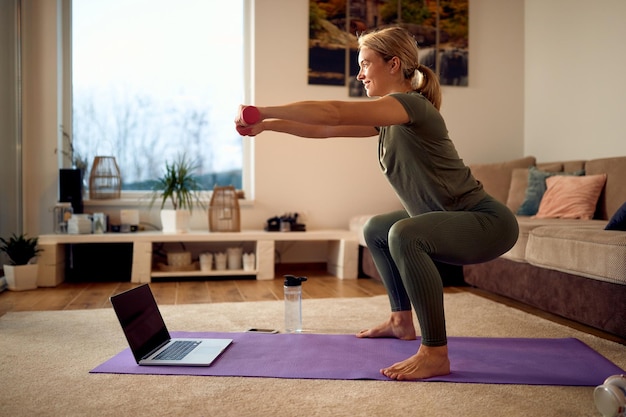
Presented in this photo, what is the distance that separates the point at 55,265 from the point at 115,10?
6.92 feet

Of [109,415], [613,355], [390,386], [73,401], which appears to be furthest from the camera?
[613,355]

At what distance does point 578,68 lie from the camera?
4480 millimetres

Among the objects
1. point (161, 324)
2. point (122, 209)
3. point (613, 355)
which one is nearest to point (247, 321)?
point (161, 324)

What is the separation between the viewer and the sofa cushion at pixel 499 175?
4.69 m

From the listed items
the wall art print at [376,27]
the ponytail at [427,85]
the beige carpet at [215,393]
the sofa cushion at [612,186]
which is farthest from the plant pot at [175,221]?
the sofa cushion at [612,186]

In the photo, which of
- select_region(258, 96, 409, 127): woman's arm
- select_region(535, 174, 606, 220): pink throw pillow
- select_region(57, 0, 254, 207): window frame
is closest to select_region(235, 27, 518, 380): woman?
select_region(258, 96, 409, 127): woman's arm

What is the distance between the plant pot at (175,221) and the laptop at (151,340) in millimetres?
2084

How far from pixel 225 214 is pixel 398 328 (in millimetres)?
2354

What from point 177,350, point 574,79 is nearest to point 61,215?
point 177,350

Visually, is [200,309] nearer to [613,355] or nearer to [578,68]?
[613,355]

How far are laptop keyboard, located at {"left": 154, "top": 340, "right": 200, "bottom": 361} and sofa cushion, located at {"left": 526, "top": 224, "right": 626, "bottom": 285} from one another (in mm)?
1591

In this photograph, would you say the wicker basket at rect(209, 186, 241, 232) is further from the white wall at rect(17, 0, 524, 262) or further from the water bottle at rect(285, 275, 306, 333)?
the water bottle at rect(285, 275, 306, 333)

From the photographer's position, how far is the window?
4793 mm

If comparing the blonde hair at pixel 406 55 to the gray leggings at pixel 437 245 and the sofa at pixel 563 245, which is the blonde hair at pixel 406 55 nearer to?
the gray leggings at pixel 437 245
